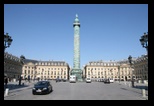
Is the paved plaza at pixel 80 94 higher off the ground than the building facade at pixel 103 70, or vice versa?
the paved plaza at pixel 80 94

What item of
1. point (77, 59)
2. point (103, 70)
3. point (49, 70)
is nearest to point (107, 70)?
point (103, 70)

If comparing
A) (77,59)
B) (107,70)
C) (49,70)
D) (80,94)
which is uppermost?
(77,59)

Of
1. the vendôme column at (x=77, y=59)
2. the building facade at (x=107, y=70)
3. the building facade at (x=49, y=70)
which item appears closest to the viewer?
the vendôme column at (x=77, y=59)

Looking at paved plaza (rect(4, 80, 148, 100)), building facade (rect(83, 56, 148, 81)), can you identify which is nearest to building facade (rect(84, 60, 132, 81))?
building facade (rect(83, 56, 148, 81))

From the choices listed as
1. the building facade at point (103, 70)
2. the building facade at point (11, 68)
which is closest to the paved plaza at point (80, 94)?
the building facade at point (11, 68)

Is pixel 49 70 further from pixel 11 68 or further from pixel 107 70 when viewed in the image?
pixel 11 68

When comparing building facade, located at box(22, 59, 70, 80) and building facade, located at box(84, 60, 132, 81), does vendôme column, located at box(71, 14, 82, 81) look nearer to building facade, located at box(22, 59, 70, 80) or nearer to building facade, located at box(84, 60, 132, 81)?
building facade, located at box(22, 59, 70, 80)

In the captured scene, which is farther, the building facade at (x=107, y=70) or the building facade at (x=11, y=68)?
the building facade at (x=107, y=70)

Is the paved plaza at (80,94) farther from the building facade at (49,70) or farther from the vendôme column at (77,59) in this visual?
the building facade at (49,70)
